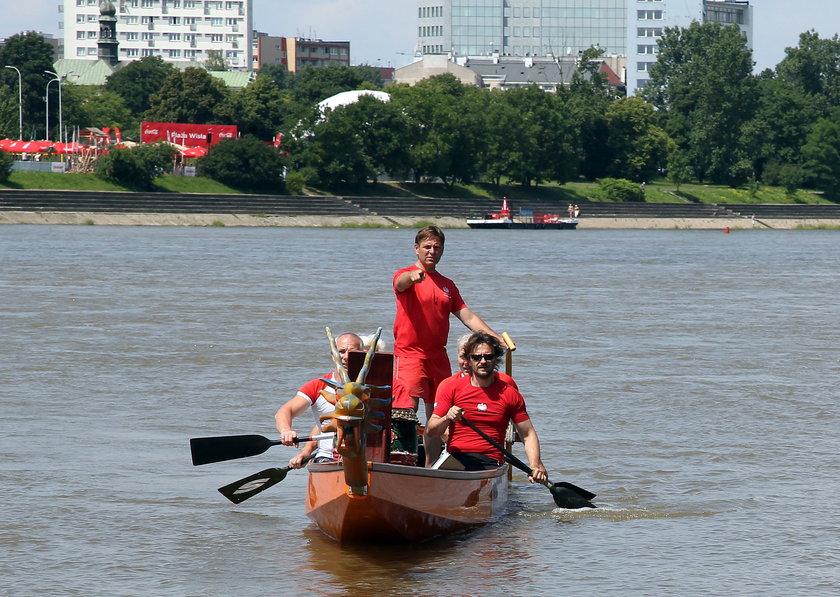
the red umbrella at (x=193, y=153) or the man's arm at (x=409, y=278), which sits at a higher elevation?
the red umbrella at (x=193, y=153)

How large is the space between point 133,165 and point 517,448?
71.2 meters

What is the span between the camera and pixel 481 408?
1027cm

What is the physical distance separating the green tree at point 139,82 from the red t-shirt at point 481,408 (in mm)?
117784

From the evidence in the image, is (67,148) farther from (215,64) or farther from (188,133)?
(215,64)

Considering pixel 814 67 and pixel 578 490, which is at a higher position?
pixel 814 67

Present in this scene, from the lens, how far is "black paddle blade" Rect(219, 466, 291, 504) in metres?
11.3

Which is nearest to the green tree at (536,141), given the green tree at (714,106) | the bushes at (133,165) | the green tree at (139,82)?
the green tree at (714,106)

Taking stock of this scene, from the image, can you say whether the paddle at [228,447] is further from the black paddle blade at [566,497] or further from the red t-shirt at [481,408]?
the black paddle blade at [566,497]

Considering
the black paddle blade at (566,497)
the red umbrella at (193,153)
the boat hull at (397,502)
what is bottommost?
the black paddle blade at (566,497)

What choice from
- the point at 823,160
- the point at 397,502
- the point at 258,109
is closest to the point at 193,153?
the point at 258,109

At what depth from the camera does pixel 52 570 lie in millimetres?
9648

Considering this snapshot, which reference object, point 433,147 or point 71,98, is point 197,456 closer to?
point 433,147

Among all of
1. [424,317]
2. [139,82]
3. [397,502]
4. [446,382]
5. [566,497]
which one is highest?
[139,82]

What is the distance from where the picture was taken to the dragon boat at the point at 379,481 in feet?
28.3
